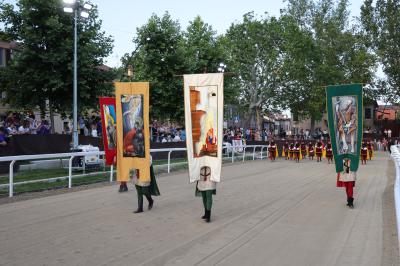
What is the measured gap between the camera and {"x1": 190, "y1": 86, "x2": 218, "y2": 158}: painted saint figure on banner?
31.7 feet

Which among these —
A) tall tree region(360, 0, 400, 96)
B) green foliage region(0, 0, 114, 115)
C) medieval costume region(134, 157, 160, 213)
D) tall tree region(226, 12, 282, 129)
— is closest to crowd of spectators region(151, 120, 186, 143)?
green foliage region(0, 0, 114, 115)

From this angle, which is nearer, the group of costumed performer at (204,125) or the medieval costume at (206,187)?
the medieval costume at (206,187)

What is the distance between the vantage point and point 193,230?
27.8ft

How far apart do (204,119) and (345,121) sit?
13.1 feet

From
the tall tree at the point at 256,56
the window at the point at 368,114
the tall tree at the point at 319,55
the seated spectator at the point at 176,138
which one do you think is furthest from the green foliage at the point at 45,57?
the window at the point at 368,114

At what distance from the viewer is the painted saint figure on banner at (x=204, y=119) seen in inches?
381

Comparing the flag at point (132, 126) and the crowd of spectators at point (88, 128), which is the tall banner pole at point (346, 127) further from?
the crowd of spectators at point (88, 128)

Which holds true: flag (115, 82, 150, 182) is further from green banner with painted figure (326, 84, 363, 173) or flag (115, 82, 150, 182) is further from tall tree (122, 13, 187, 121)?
tall tree (122, 13, 187, 121)

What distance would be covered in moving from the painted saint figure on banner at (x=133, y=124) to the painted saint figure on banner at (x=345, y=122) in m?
4.79

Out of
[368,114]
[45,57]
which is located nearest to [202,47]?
[45,57]

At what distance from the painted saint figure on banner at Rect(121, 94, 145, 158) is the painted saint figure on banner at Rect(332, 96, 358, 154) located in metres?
4.79

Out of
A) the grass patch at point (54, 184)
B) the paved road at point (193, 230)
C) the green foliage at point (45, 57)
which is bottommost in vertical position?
the paved road at point (193, 230)

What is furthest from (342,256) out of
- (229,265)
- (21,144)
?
(21,144)

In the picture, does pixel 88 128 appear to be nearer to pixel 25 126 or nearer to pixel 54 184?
pixel 25 126
